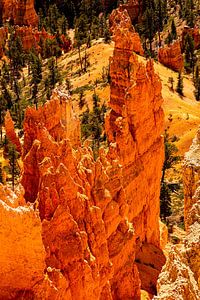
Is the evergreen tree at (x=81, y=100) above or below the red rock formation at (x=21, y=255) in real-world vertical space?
below

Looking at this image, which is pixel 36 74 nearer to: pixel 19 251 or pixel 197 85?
pixel 197 85

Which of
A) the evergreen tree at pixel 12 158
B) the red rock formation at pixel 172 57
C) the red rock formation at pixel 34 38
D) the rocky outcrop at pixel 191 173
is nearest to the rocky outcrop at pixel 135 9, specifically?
the red rock formation at pixel 34 38

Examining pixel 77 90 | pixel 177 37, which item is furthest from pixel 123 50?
pixel 177 37

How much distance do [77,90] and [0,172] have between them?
98.9ft

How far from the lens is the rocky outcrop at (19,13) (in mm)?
123106

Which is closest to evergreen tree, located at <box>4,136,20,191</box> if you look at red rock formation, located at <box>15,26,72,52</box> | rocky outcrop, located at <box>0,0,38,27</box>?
red rock formation, located at <box>15,26,72,52</box>

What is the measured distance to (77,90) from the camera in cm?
7844

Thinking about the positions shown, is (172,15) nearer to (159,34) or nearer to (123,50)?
(159,34)

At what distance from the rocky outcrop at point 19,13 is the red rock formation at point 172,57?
4221 cm

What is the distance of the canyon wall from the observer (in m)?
19.1

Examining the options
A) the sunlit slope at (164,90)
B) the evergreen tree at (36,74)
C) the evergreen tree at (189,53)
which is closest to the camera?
the sunlit slope at (164,90)

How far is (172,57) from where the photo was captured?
89.1 m

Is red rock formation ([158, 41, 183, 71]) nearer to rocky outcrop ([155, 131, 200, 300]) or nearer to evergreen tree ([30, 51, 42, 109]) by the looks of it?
evergreen tree ([30, 51, 42, 109])

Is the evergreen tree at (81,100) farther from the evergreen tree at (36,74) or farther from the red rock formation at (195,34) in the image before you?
the red rock formation at (195,34)
